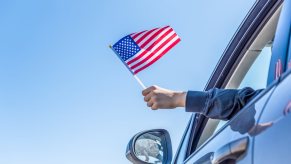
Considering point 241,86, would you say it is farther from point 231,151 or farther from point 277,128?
point 277,128

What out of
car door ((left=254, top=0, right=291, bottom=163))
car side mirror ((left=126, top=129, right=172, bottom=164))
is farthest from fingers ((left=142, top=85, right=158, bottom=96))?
car side mirror ((left=126, top=129, right=172, bottom=164))

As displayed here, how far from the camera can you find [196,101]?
6.09ft

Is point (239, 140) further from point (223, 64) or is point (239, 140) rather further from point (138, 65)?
point (138, 65)

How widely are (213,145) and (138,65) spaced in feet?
6.26

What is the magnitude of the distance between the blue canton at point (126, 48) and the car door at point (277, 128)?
2.55 metres

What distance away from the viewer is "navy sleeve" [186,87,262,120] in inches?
70.0

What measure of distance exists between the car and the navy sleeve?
55 mm

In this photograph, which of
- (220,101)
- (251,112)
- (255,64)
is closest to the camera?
(251,112)

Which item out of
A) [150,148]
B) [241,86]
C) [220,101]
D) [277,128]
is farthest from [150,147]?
[277,128]

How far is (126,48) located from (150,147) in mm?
1165

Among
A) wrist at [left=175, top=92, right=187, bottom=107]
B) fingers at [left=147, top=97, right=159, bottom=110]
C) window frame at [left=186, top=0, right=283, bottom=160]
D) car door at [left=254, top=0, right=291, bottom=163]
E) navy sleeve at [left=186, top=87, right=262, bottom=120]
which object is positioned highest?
window frame at [left=186, top=0, right=283, bottom=160]

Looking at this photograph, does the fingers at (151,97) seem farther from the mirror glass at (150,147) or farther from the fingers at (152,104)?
the mirror glass at (150,147)

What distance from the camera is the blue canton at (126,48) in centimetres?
400

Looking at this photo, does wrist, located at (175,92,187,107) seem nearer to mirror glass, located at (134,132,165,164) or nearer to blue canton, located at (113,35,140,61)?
mirror glass, located at (134,132,165,164)
